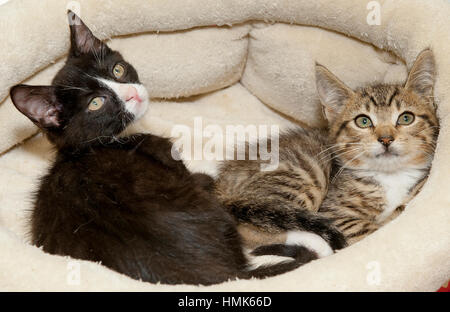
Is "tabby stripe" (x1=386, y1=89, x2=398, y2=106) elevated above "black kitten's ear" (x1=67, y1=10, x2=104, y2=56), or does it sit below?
below

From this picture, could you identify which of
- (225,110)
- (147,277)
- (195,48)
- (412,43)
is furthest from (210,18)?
(147,277)

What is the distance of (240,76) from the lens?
2.80m

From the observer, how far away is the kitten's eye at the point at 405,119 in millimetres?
1979

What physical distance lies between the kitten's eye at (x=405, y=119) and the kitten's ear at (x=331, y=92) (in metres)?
0.28

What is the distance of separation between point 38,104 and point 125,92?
337mm

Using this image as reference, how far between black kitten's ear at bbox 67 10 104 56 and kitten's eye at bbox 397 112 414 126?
1342 mm

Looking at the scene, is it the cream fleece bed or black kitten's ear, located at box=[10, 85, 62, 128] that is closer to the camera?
the cream fleece bed

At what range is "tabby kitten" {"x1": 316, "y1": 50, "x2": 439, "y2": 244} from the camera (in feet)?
6.39

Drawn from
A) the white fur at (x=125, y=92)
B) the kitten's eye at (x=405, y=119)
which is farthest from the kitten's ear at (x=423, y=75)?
the white fur at (x=125, y=92)

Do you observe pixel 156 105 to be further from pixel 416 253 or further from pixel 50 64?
→ pixel 416 253

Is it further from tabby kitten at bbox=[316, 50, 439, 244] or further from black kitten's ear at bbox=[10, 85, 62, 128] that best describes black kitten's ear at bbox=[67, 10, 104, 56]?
tabby kitten at bbox=[316, 50, 439, 244]

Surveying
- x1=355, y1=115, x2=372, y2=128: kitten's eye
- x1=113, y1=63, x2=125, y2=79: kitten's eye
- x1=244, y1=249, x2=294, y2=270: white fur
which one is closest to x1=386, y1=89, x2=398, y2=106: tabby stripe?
x1=355, y1=115, x2=372, y2=128: kitten's eye

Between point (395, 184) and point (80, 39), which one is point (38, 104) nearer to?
point (80, 39)

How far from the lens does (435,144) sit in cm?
197
